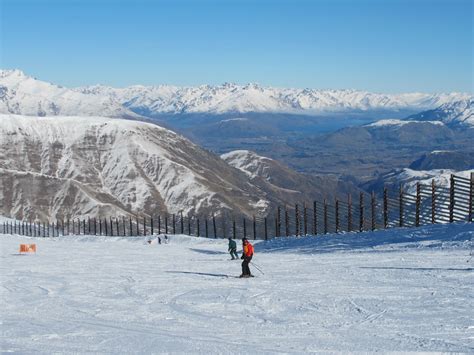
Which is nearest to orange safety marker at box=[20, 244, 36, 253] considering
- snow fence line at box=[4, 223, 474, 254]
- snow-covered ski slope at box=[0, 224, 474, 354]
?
snow-covered ski slope at box=[0, 224, 474, 354]

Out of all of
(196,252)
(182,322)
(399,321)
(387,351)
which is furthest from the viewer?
(196,252)

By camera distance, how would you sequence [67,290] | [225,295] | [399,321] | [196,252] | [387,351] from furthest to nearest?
[196,252]
[67,290]
[225,295]
[399,321]
[387,351]

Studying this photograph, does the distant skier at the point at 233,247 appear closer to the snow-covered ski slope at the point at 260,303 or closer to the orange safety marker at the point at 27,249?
the snow-covered ski slope at the point at 260,303

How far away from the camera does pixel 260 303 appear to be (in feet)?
68.4

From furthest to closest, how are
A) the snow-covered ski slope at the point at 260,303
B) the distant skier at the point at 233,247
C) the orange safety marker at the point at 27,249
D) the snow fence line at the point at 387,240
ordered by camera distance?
1. the orange safety marker at the point at 27,249
2. the distant skier at the point at 233,247
3. the snow fence line at the point at 387,240
4. the snow-covered ski slope at the point at 260,303

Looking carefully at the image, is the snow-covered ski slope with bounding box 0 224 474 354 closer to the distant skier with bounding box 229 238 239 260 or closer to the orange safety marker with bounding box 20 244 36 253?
the distant skier with bounding box 229 238 239 260

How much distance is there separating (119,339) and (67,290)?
9.98 m

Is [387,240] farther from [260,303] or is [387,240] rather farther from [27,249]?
[27,249]

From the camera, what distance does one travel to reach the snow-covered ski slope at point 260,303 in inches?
607

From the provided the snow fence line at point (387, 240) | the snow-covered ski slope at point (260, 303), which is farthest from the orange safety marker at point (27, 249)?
the snow fence line at point (387, 240)

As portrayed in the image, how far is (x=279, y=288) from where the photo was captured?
23.7 metres

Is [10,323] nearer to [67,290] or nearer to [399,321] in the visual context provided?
[67,290]

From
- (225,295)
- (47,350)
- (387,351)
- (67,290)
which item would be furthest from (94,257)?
(387,351)

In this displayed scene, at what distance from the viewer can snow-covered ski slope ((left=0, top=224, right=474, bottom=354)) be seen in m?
15.4
